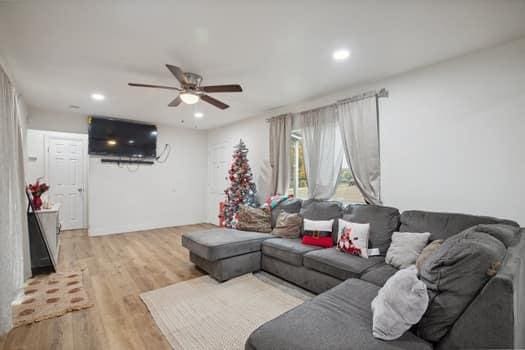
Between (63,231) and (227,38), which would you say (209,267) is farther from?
(63,231)

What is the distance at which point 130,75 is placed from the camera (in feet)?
10.6

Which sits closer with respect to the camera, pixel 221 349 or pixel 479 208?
pixel 221 349

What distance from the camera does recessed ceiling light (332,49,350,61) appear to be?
2592mm

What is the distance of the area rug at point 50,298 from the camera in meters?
2.36

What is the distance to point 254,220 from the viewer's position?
3941 mm

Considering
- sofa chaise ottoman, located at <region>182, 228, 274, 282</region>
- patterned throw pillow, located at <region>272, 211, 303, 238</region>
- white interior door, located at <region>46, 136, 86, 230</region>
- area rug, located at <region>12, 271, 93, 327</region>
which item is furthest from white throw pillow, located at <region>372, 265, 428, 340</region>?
white interior door, located at <region>46, 136, 86, 230</region>

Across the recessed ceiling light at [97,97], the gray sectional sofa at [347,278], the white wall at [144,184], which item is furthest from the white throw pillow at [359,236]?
the white wall at [144,184]

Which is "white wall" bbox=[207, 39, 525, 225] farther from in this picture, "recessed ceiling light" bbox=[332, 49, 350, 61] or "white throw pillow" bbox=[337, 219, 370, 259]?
"recessed ceiling light" bbox=[332, 49, 350, 61]

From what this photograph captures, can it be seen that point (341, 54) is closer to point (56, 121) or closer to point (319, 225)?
point (319, 225)

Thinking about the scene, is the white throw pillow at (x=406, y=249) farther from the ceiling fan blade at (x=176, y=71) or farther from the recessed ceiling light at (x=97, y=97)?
the recessed ceiling light at (x=97, y=97)

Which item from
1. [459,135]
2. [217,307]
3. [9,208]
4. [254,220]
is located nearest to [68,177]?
[9,208]

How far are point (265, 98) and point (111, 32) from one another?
7.95 feet

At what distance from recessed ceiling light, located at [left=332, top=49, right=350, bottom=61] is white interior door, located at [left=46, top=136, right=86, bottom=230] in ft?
21.5

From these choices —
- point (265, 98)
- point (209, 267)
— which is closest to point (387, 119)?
point (265, 98)
